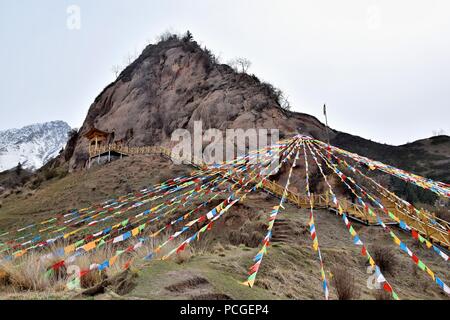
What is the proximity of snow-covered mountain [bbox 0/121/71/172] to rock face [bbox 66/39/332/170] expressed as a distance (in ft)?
319

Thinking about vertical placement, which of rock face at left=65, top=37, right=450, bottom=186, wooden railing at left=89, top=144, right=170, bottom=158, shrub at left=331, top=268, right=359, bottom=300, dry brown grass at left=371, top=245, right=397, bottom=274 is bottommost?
dry brown grass at left=371, top=245, right=397, bottom=274

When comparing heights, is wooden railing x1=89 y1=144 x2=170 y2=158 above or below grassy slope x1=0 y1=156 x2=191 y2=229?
above

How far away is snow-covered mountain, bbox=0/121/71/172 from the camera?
136 meters

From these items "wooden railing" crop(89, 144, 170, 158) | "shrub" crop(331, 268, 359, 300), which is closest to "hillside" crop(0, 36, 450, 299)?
"shrub" crop(331, 268, 359, 300)

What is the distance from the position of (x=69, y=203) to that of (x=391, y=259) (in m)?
20.0

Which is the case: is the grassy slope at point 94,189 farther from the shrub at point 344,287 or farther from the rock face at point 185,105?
the shrub at point 344,287

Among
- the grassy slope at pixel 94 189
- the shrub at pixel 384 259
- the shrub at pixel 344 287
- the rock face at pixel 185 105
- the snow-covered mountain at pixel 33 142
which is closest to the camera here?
→ the shrub at pixel 344 287

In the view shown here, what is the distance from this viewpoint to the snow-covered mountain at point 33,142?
445ft

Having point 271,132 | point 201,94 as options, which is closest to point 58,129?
point 201,94

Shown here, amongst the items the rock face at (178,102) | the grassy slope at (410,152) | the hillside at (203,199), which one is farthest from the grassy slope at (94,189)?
the grassy slope at (410,152)

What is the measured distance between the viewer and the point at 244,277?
20.2ft

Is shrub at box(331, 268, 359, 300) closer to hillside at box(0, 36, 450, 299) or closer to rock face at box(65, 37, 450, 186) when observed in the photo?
hillside at box(0, 36, 450, 299)

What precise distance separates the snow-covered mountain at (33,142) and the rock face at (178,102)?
97.1 m

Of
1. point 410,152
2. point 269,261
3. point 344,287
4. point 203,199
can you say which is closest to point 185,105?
point 203,199
